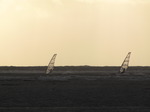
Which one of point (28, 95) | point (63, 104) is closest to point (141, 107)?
point (63, 104)

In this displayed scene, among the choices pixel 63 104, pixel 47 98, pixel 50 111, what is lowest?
pixel 50 111

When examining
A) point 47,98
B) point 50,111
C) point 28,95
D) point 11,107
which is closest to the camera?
point 50,111

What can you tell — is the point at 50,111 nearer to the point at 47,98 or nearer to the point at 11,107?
the point at 11,107

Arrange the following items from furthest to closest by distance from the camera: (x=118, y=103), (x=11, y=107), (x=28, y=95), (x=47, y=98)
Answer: (x=28, y=95) → (x=47, y=98) → (x=118, y=103) → (x=11, y=107)

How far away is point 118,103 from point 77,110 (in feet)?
16.4

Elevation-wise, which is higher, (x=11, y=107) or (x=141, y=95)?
(x=141, y=95)

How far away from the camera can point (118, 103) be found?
37.2m

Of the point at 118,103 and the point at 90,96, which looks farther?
the point at 90,96

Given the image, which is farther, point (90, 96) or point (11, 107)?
point (90, 96)

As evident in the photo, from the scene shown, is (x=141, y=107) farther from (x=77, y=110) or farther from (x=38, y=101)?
(x=38, y=101)

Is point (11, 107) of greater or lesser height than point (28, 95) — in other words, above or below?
below

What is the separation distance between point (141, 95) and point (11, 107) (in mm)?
12538

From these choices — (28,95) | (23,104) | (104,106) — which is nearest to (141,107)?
(104,106)

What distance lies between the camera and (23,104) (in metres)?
36.8
